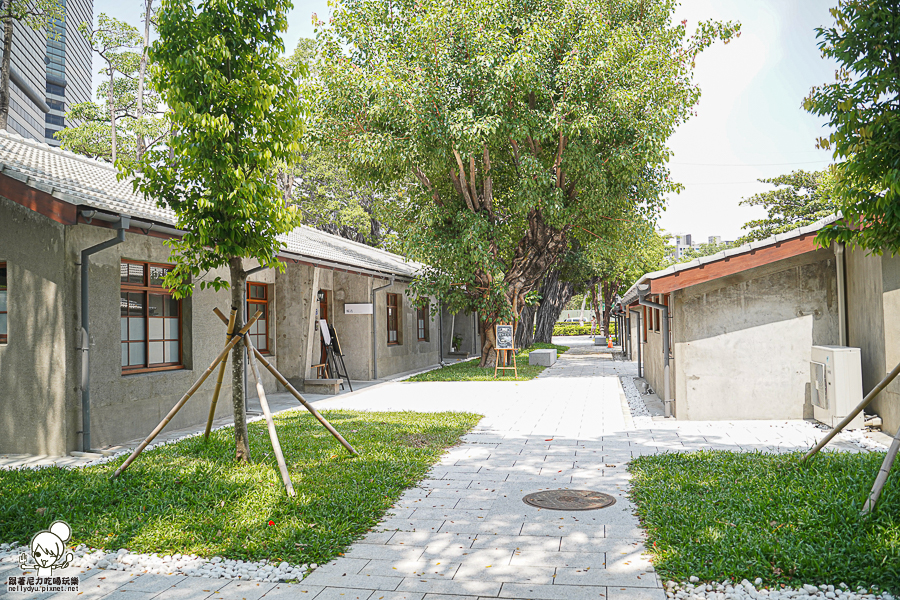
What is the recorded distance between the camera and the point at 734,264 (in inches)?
370

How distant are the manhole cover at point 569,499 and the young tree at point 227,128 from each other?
129 inches

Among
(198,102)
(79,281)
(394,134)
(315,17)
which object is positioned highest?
(315,17)

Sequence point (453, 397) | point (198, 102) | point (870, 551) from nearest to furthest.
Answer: point (870, 551), point (198, 102), point (453, 397)

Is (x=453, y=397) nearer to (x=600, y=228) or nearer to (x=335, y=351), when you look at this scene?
(x=335, y=351)

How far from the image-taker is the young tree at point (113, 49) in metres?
26.8

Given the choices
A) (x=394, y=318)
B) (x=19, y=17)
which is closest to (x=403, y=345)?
(x=394, y=318)

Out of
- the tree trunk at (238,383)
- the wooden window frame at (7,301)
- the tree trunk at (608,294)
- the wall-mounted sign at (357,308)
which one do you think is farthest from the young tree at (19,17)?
the tree trunk at (608,294)

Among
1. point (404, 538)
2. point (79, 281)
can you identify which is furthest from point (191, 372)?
point (404, 538)

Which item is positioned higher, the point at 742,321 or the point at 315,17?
the point at 315,17

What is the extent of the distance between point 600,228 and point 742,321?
415 inches

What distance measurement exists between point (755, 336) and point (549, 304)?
921 inches

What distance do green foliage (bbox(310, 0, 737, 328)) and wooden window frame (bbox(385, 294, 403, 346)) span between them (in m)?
1.30

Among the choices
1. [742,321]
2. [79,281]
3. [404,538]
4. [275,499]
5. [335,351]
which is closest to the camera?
[404,538]

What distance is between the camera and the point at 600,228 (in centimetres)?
1997
